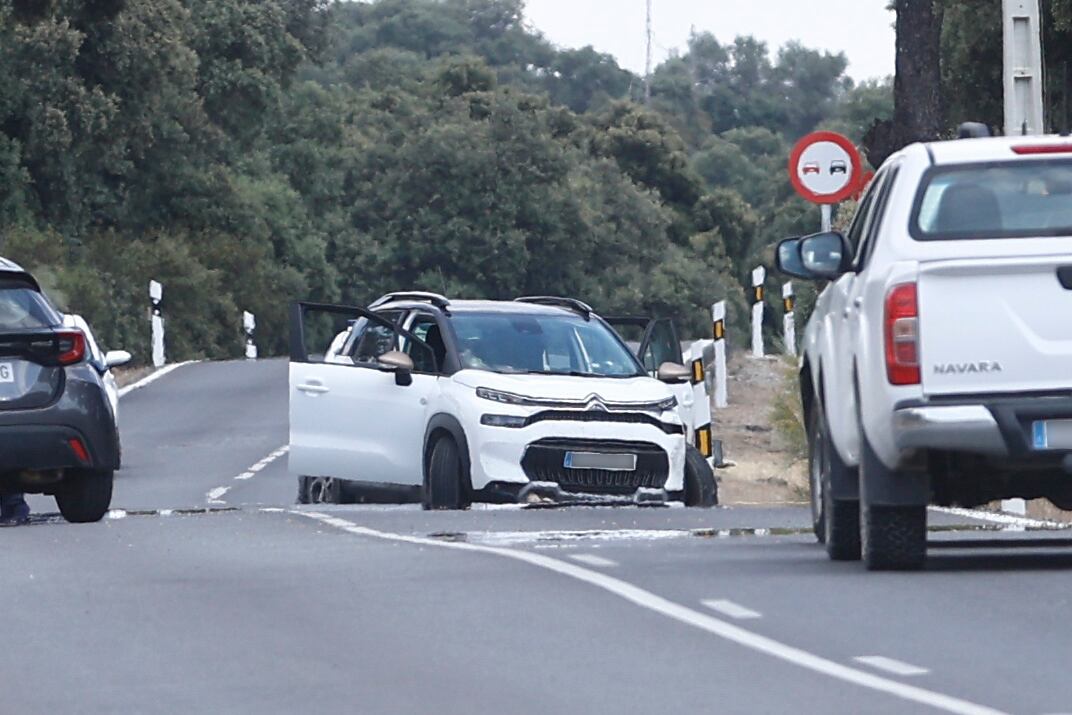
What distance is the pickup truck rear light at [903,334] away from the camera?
1071cm

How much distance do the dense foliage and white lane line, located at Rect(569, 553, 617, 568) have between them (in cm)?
1749

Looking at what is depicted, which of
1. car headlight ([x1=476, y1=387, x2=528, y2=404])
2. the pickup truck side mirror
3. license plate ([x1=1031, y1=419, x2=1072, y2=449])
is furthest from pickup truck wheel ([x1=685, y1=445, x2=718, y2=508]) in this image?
license plate ([x1=1031, y1=419, x2=1072, y2=449])

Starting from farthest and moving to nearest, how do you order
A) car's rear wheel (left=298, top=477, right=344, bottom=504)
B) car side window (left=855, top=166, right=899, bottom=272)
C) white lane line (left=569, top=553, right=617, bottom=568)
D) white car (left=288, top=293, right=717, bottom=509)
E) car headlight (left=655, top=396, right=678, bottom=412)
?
car's rear wheel (left=298, top=477, right=344, bottom=504) < car headlight (left=655, top=396, right=678, bottom=412) < white car (left=288, top=293, right=717, bottom=509) < white lane line (left=569, top=553, right=617, bottom=568) < car side window (left=855, top=166, right=899, bottom=272)

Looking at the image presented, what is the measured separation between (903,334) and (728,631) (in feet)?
5.87

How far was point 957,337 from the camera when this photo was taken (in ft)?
35.0

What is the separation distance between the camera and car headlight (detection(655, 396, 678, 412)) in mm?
17812

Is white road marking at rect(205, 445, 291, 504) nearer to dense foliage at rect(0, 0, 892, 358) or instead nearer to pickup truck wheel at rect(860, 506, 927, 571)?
dense foliage at rect(0, 0, 892, 358)

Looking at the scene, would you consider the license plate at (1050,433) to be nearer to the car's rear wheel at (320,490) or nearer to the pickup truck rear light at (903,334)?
the pickup truck rear light at (903,334)

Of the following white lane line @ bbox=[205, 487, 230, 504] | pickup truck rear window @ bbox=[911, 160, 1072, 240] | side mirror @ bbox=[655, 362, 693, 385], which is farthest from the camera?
white lane line @ bbox=[205, 487, 230, 504]

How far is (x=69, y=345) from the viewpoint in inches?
616

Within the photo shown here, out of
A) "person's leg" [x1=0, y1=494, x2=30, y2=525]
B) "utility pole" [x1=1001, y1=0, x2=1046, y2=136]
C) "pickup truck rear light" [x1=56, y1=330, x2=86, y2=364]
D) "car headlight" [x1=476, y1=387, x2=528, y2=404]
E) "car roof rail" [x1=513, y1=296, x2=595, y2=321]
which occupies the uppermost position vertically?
"utility pole" [x1=1001, y1=0, x2=1046, y2=136]

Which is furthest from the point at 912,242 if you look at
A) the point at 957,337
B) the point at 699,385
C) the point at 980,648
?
the point at 699,385

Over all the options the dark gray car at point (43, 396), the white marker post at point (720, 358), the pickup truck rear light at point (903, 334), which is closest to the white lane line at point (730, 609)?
the pickup truck rear light at point (903, 334)

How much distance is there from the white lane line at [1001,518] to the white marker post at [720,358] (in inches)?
454
